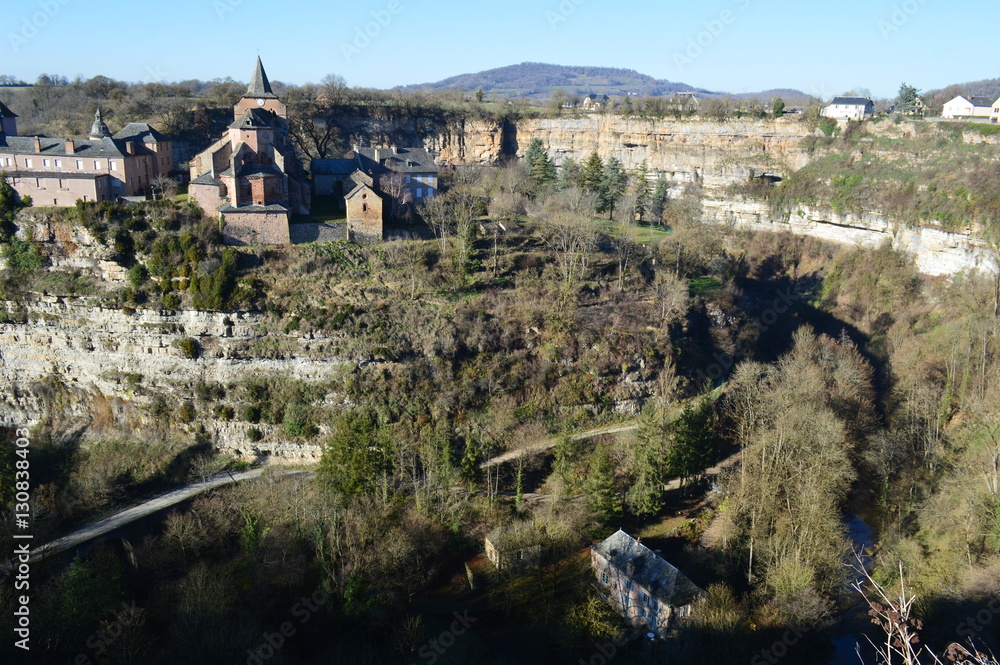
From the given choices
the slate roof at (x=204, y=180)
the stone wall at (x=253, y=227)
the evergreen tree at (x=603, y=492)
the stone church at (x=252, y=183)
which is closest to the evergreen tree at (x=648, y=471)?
the evergreen tree at (x=603, y=492)

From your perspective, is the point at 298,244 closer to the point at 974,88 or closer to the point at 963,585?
the point at 963,585

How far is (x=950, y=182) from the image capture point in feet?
178

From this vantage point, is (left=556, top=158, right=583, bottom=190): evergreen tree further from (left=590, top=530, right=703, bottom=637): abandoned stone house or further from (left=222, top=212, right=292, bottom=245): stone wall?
(left=590, top=530, right=703, bottom=637): abandoned stone house

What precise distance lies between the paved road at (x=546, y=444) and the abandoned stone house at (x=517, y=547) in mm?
5785

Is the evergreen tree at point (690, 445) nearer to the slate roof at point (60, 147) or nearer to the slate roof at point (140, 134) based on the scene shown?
the slate roof at point (60, 147)

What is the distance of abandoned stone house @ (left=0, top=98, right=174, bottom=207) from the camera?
40281mm

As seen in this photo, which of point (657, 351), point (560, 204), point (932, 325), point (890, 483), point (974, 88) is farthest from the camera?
point (974, 88)

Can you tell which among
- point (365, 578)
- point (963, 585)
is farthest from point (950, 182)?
point (365, 578)

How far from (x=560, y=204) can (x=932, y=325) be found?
27529 mm

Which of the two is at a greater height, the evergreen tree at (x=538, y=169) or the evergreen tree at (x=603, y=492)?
the evergreen tree at (x=538, y=169)

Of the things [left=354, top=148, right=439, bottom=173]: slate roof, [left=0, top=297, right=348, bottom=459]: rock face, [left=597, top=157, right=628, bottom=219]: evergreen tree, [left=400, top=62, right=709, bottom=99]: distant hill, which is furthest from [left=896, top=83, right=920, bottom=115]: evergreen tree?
[left=400, top=62, right=709, bottom=99]: distant hill

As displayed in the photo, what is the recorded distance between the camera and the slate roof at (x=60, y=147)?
41.2 m

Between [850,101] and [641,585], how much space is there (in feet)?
207

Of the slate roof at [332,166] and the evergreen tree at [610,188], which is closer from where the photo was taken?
the slate roof at [332,166]
